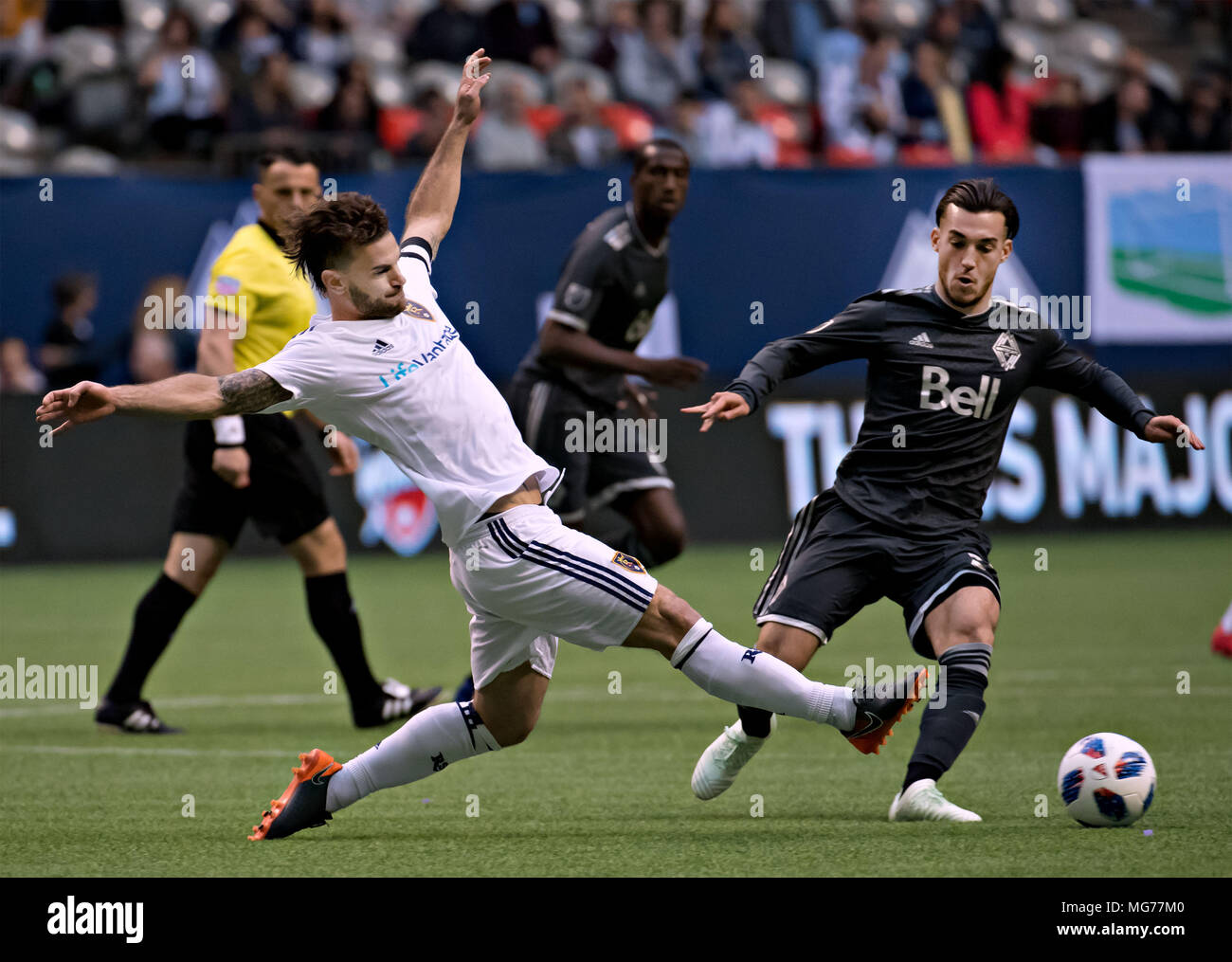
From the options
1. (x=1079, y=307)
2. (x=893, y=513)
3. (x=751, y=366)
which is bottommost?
(x=893, y=513)

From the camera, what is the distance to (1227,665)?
32.5 ft

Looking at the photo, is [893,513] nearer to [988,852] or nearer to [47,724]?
[988,852]

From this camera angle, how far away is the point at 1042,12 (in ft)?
72.1

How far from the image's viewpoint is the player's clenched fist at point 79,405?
4.80 m

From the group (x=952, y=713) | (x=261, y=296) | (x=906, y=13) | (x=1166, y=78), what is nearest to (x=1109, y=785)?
(x=952, y=713)

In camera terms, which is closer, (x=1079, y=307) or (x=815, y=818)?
(x=815, y=818)

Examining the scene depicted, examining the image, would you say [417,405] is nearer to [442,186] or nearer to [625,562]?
[625,562]

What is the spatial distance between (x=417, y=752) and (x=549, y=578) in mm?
843

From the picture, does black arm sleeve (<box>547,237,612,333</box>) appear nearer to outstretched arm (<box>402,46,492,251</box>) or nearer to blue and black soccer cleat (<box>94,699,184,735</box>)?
outstretched arm (<box>402,46,492,251</box>)

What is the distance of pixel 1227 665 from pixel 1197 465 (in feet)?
21.6
